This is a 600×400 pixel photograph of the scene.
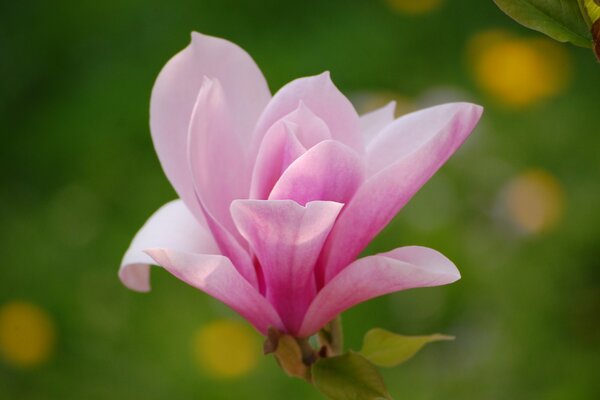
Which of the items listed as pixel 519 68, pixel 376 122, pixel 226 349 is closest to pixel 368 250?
pixel 226 349

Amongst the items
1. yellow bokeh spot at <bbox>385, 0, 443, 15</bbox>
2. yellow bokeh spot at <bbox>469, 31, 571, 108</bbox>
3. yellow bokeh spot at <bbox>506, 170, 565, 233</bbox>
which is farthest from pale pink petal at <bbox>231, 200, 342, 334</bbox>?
yellow bokeh spot at <bbox>385, 0, 443, 15</bbox>

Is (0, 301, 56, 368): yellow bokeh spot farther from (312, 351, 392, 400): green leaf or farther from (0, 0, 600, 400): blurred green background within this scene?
(312, 351, 392, 400): green leaf

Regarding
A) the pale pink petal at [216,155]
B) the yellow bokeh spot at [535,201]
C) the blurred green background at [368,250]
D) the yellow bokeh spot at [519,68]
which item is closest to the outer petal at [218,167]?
the pale pink petal at [216,155]

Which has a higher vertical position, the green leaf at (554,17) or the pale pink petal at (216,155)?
the green leaf at (554,17)

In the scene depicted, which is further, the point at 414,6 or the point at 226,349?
the point at 414,6

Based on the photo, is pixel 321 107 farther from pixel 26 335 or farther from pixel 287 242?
pixel 26 335

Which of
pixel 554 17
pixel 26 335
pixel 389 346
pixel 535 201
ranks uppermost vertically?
pixel 554 17

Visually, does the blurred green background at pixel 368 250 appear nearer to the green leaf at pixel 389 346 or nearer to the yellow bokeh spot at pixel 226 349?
the yellow bokeh spot at pixel 226 349
